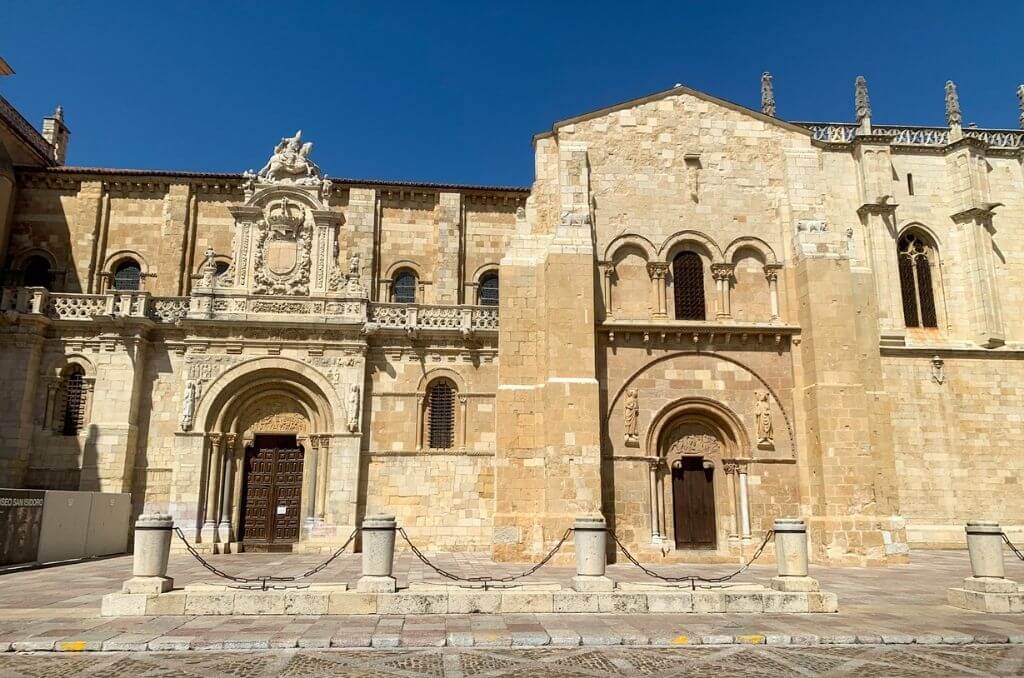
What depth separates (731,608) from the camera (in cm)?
1152

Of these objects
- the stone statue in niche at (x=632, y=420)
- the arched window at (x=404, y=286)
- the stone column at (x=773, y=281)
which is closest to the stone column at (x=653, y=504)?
the stone statue in niche at (x=632, y=420)

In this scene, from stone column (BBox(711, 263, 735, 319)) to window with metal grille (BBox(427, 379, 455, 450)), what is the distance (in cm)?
828

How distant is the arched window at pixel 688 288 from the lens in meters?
21.2

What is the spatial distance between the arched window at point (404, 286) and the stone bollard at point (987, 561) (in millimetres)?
18247

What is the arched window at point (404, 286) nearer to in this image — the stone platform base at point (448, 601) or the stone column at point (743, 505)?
the stone column at point (743, 505)

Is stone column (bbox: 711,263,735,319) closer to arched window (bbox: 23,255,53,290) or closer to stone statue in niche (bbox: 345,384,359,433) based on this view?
stone statue in niche (bbox: 345,384,359,433)

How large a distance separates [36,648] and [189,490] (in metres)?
11.9

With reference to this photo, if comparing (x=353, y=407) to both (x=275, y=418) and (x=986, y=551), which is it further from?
(x=986, y=551)

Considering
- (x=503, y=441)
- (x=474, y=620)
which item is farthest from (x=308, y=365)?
(x=474, y=620)

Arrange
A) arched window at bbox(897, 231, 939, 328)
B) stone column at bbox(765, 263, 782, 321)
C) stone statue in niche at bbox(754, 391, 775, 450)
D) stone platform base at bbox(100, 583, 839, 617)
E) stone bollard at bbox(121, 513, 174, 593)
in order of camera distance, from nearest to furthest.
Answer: stone platform base at bbox(100, 583, 839, 617) < stone bollard at bbox(121, 513, 174, 593) < stone statue in niche at bbox(754, 391, 775, 450) < stone column at bbox(765, 263, 782, 321) < arched window at bbox(897, 231, 939, 328)

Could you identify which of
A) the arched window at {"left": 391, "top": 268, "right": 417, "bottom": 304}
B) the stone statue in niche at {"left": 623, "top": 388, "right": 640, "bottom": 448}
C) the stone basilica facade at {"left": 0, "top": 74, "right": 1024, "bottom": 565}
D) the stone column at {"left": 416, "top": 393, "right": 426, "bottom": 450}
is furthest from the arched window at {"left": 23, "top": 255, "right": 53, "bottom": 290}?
the stone statue in niche at {"left": 623, "top": 388, "right": 640, "bottom": 448}

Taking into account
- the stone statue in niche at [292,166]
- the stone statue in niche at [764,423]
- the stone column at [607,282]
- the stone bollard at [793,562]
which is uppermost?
the stone statue in niche at [292,166]

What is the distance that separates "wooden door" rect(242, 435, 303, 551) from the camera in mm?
20891

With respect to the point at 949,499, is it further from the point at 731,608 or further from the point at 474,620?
the point at 474,620
